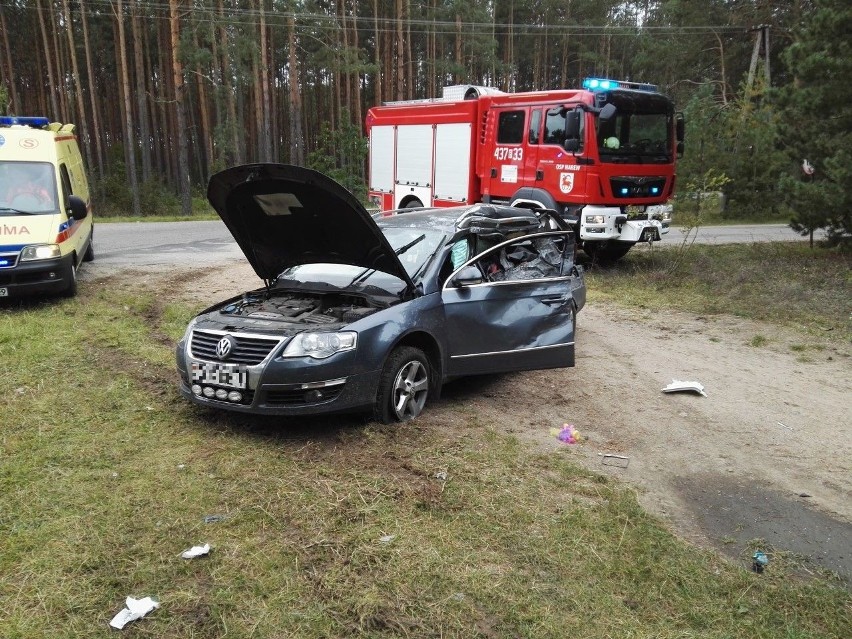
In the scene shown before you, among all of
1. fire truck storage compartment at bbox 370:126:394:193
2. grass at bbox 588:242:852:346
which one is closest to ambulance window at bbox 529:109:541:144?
grass at bbox 588:242:852:346

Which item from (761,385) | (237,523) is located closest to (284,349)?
(237,523)

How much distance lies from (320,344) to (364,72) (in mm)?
29045

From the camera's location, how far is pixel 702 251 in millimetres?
16062

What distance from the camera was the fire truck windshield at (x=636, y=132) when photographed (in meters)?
11.8

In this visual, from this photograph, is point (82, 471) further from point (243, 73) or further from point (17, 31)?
point (17, 31)

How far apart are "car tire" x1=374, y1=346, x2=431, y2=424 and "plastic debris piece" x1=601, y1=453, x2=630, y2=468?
1450mm

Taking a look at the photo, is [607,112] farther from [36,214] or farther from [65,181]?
[36,214]

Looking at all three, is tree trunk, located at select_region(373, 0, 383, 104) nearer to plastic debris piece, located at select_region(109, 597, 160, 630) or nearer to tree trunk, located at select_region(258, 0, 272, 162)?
tree trunk, located at select_region(258, 0, 272, 162)

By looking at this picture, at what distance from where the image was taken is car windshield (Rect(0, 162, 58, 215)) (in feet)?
29.4

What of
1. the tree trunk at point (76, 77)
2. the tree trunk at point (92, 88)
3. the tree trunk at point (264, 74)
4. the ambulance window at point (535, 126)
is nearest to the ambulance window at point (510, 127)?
the ambulance window at point (535, 126)

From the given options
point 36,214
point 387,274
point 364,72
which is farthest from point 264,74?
point 387,274

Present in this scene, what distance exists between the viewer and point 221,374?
5.02 metres

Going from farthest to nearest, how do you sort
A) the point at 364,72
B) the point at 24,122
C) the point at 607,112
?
the point at 364,72
the point at 607,112
the point at 24,122

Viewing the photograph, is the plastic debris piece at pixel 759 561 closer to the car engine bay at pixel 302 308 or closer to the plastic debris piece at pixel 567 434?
the plastic debris piece at pixel 567 434
